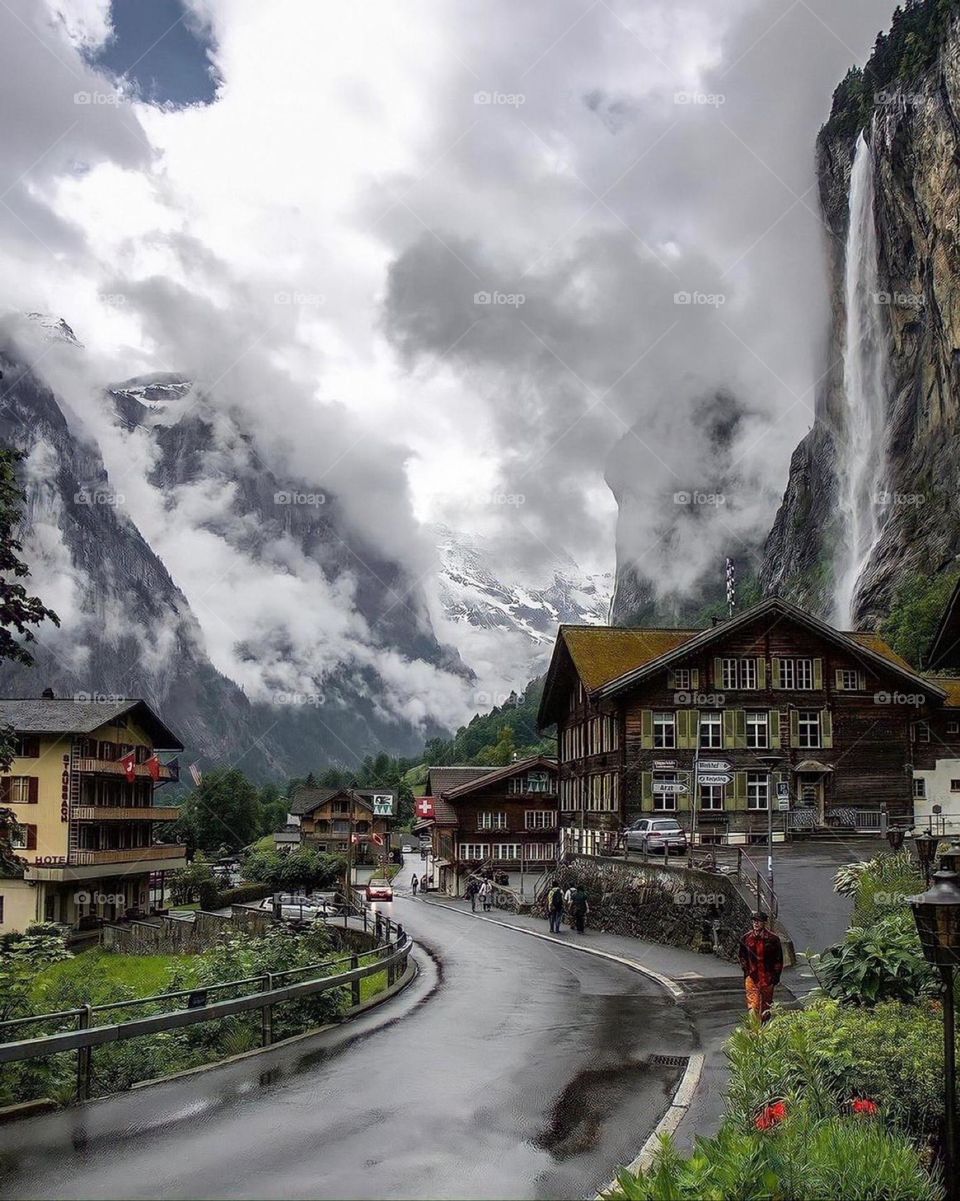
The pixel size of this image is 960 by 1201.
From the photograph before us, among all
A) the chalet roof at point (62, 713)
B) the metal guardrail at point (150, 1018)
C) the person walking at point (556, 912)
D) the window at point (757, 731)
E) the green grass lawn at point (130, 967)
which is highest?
the chalet roof at point (62, 713)

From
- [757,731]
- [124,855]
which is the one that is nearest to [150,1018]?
[757,731]

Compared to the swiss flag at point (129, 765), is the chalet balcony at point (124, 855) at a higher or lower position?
lower

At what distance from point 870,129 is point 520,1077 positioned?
11539 centimetres

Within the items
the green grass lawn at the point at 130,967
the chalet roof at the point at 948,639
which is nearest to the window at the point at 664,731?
Result: the chalet roof at the point at 948,639

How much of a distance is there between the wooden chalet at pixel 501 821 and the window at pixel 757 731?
2872 cm

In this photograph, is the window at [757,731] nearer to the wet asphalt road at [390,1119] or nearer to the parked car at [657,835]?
the parked car at [657,835]

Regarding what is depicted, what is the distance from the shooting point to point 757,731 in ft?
152

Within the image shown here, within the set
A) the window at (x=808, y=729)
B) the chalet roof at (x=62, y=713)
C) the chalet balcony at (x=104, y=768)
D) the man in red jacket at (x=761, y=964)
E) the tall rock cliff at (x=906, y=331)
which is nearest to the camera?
the man in red jacket at (x=761, y=964)

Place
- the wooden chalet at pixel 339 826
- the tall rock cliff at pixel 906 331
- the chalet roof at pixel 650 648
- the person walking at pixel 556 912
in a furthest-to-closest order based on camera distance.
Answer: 1. the wooden chalet at pixel 339 826
2. the tall rock cliff at pixel 906 331
3. the chalet roof at pixel 650 648
4. the person walking at pixel 556 912

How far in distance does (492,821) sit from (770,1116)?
220ft

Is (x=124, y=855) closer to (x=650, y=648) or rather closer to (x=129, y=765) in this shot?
(x=129, y=765)

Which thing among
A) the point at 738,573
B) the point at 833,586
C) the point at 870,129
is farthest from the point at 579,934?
the point at 738,573

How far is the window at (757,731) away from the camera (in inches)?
1821

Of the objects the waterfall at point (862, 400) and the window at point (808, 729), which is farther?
the waterfall at point (862, 400)
